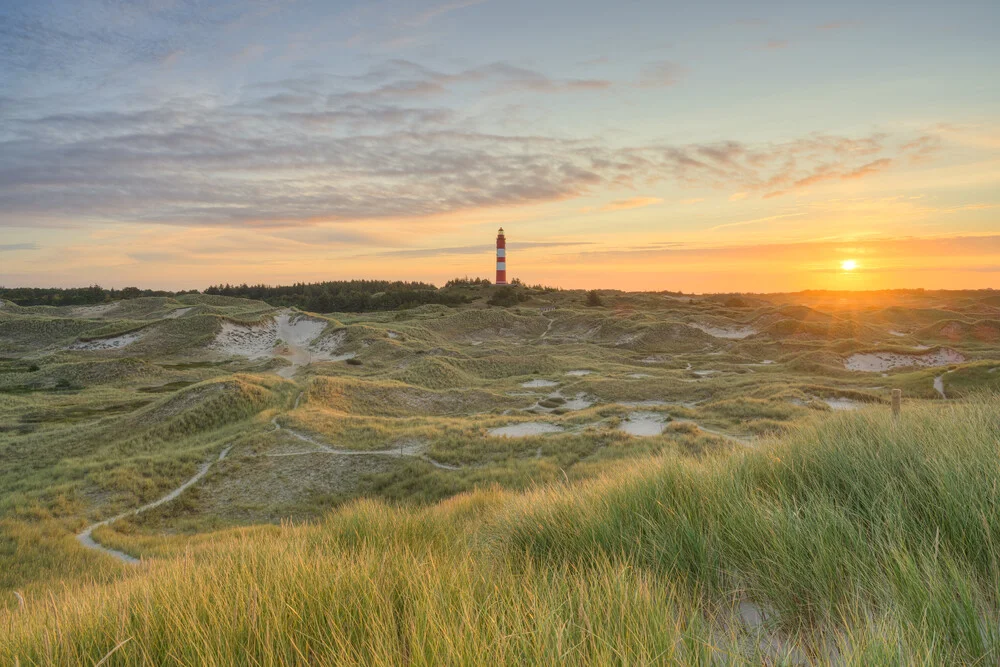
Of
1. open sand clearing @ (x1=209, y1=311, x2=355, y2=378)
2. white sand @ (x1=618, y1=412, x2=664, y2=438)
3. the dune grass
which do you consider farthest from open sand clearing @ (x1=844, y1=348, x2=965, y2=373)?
open sand clearing @ (x1=209, y1=311, x2=355, y2=378)

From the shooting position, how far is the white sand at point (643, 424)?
19812mm

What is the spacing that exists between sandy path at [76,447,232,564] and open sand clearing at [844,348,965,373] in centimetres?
4006

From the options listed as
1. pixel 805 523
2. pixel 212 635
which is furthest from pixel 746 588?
pixel 212 635

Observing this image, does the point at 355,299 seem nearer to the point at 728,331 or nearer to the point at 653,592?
the point at 728,331

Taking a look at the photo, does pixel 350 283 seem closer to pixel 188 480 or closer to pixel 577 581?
pixel 188 480

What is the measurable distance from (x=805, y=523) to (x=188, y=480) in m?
19.6

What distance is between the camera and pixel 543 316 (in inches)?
2699

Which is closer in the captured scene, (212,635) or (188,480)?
(212,635)

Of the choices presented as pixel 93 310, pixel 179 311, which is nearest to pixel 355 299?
pixel 179 311

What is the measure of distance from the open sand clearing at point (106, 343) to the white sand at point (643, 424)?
48923 millimetres

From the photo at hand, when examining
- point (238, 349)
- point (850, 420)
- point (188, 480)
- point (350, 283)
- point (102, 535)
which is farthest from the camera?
point (350, 283)

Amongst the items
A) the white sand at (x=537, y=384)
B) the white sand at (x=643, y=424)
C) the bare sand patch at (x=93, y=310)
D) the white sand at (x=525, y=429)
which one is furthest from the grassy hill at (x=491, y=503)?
the bare sand patch at (x=93, y=310)

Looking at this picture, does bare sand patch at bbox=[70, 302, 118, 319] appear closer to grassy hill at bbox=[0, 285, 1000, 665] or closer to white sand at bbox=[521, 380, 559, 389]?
grassy hill at bbox=[0, 285, 1000, 665]

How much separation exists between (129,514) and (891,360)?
150ft
